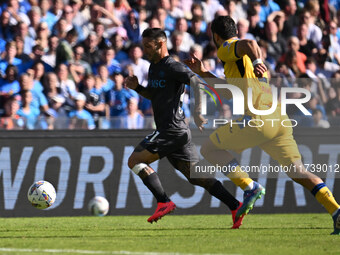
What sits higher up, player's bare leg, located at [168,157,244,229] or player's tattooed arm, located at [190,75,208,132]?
player's tattooed arm, located at [190,75,208,132]

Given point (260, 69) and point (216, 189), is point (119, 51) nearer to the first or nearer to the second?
point (216, 189)

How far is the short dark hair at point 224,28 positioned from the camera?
845 centimetres

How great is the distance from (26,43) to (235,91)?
643 centimetres

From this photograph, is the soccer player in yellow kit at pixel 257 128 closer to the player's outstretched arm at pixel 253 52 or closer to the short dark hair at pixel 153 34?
the player's outstretched arm at pixel 253 52

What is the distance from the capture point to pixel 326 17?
56.0ft

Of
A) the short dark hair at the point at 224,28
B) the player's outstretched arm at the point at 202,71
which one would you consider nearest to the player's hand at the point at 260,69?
the short dark hair at the point at 224,28

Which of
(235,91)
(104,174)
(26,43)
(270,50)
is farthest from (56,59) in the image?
(235,91)

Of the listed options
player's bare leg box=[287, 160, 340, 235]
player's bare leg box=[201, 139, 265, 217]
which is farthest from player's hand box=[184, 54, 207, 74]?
player's bare leg box=[287, 160, 340, 235]

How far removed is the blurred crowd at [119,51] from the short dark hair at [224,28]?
3.87m

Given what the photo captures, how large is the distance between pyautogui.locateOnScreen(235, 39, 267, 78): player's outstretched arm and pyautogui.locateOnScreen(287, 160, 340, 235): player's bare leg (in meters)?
1.42

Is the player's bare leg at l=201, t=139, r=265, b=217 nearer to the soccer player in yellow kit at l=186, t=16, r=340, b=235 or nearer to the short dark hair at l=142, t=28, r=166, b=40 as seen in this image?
the soccer player in yellow kit at l=186, t=16, r=340, b=235

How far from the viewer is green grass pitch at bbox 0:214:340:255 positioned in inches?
269

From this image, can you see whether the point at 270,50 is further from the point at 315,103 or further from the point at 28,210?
the point at 28,210

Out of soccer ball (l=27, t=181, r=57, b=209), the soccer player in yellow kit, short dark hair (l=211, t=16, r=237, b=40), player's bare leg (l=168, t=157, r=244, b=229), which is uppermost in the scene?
short dark hair (l=211, t=16, r=237, b=40)
